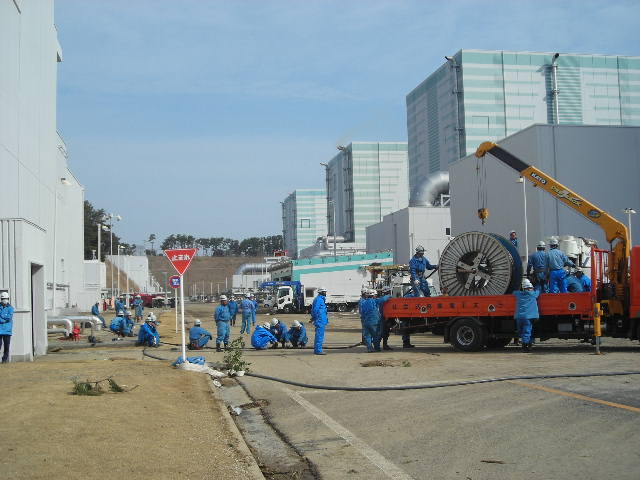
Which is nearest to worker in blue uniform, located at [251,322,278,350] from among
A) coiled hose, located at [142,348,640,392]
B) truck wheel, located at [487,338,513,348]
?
truck wheel, located at [487,338,513,348]

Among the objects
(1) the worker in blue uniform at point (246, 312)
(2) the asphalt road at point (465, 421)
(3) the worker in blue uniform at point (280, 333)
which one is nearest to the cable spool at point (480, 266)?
(2) the asphalt road at point (465, 421)

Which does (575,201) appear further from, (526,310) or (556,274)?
(526,310)

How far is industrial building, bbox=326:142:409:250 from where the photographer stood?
10688 centimetres

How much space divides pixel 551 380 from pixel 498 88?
206 ft

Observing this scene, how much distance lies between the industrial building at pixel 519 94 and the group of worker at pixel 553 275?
5054cm

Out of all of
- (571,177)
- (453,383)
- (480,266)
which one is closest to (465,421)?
(453,383)

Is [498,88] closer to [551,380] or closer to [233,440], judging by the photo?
[551,380]

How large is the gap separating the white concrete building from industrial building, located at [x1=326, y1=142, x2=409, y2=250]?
59.9 m

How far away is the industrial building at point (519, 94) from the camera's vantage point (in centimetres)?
7031

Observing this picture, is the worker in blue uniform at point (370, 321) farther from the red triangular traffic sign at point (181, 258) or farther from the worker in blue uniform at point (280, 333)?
the red triangular traffic sign at point (181, 258)

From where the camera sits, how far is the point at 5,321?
634 inches

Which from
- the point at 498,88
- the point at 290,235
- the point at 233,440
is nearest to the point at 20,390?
the point at 233,440

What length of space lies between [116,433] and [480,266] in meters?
13.7

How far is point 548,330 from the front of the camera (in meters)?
17.9
